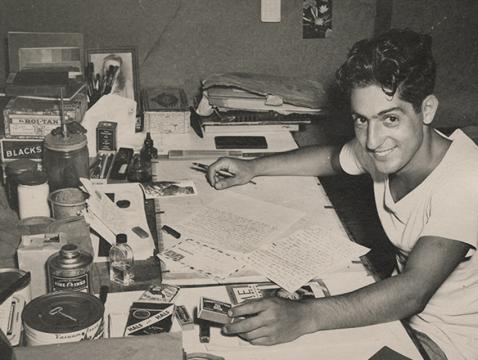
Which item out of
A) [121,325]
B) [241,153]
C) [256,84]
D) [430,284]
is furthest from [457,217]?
[256,84]

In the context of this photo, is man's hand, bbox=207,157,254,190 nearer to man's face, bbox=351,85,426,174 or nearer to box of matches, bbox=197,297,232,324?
man's face, bbox=351,85,426,174

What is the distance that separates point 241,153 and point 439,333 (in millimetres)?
958

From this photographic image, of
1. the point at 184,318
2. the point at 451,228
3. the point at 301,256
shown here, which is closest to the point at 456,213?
the point at 451,228

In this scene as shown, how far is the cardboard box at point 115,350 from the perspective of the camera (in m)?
0.96

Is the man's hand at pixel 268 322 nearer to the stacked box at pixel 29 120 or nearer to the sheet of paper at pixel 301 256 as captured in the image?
the sheet of paper at pixel 301 256

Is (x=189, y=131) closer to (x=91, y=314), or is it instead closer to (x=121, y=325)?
(x=121, y=325)

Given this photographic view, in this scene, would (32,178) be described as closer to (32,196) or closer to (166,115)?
(32,196)

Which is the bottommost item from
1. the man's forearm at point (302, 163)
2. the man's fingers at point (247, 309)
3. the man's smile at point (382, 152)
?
the man's fingers at point (247, 309)

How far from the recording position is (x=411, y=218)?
153 centimetres

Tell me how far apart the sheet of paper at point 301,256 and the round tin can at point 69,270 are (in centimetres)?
42

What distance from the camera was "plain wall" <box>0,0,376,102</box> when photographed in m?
2.38

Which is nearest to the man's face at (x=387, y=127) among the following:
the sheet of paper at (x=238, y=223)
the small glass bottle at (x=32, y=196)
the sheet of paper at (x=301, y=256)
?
the sheet of paper at (x=301, y=256)

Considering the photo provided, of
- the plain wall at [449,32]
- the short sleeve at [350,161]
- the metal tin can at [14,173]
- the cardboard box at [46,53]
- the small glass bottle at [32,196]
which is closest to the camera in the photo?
the small glass bottle at [32,196]

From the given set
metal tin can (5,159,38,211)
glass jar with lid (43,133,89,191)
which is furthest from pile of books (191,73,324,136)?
metal tin can (5,159,38,211)
